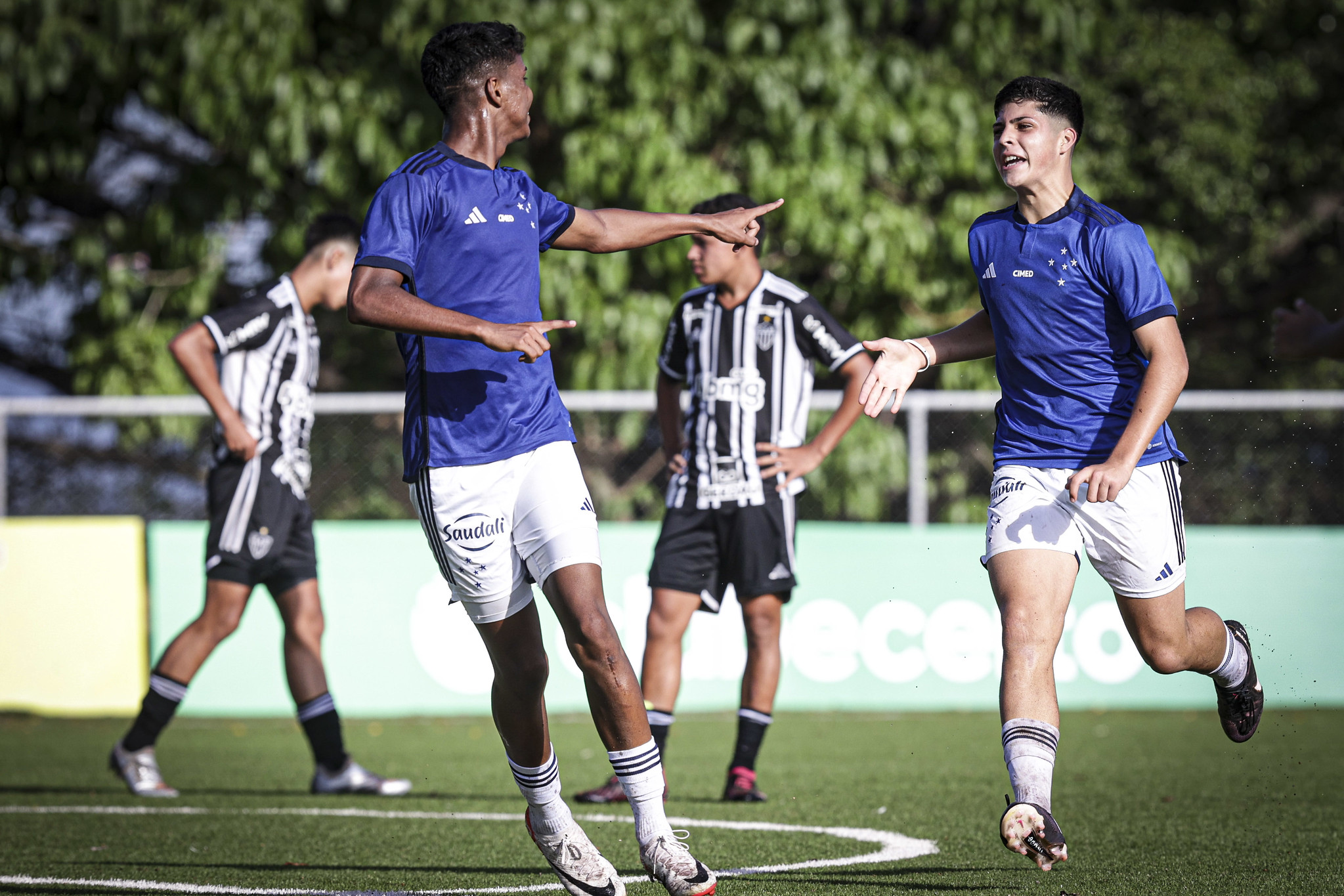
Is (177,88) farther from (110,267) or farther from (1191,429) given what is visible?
(1191,429)

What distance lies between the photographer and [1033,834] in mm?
3281

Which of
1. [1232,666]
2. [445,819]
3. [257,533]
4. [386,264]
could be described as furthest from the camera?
[257,533]

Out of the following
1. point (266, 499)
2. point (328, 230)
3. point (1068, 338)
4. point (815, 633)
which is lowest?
point (815, 633)

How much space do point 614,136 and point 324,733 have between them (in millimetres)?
6594

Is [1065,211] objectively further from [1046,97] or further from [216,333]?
[216,333]

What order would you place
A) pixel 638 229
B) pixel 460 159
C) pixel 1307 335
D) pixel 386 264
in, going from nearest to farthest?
pixel 386 264, pixel 460 159, pixel 638 229, pixel 1307 335

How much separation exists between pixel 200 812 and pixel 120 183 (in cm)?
1046

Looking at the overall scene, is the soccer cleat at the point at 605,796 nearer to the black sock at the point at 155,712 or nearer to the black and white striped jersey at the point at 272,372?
the black sock at the point at 155,712

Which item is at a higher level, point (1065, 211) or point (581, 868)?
point (1065, 211)

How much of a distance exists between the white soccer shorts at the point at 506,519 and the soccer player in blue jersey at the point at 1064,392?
33.4 inches

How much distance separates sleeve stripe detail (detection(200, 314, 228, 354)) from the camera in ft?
20.7

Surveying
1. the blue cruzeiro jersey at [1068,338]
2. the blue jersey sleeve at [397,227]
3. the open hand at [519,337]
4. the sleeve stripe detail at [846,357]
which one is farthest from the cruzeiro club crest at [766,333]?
the open hand at [519,337]

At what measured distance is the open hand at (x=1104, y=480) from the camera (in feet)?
11.9

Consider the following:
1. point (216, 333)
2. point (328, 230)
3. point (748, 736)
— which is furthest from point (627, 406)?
point (748, 736)
